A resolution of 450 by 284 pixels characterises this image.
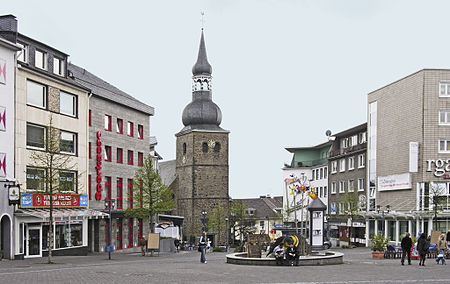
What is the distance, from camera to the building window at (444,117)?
71312 millimetres

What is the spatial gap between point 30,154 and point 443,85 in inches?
1669

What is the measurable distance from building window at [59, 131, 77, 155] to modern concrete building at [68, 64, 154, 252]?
2.67 metres

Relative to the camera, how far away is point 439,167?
7125 centimetres

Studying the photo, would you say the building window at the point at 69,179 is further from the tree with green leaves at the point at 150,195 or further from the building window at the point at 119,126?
the building window at the point at 119,126

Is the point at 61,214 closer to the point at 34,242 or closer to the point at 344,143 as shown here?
the point at 34,242

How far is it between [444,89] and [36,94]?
41.6 meters

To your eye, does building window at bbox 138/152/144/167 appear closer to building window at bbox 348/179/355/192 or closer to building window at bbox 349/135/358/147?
building window at bbox 348/179/355/192

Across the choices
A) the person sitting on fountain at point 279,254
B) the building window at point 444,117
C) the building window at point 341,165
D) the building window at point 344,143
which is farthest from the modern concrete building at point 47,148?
the building window at point 344,143

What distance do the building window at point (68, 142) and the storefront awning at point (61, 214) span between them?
395cm

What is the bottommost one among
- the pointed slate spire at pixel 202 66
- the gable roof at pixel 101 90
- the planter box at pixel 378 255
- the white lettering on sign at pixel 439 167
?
the planter box at pixel 378 255

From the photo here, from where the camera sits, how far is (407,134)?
74750 millimetres

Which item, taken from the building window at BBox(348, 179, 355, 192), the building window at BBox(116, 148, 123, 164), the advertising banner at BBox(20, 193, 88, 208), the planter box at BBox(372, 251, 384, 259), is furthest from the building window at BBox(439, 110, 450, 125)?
the advertising banner at BBox(20, 193, 88, 208)

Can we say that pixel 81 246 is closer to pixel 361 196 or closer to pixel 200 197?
pixel 361 196

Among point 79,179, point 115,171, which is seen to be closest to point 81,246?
point 79,179
